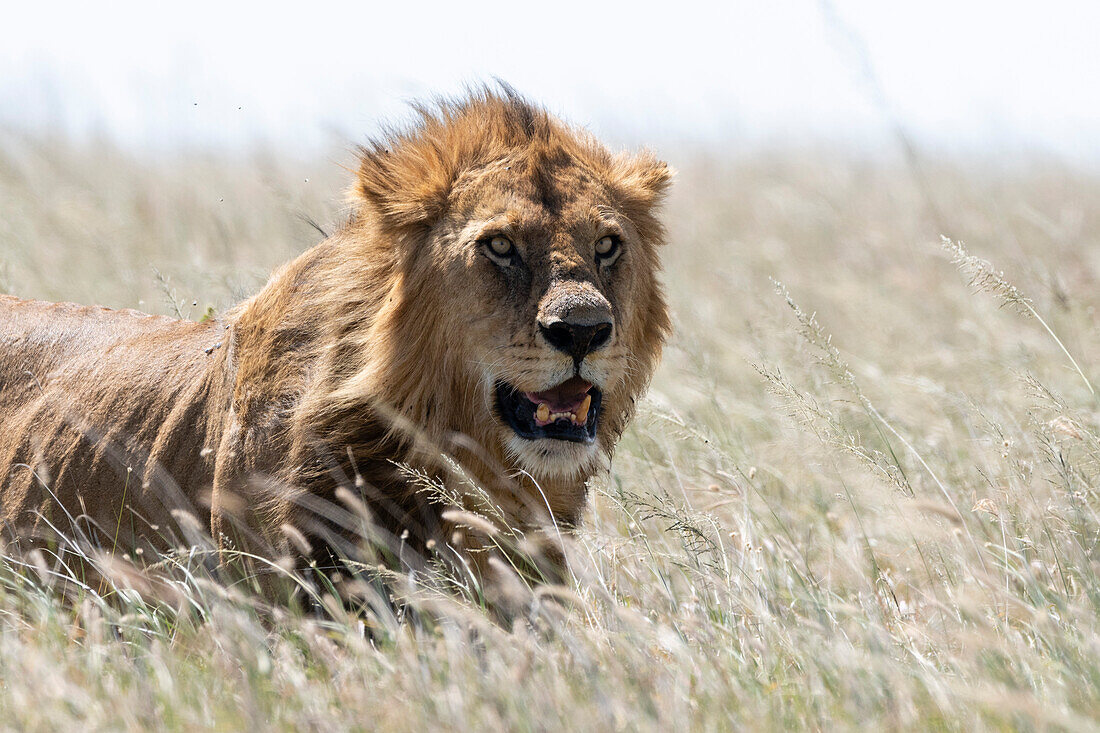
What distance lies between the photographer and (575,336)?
3.67 metres

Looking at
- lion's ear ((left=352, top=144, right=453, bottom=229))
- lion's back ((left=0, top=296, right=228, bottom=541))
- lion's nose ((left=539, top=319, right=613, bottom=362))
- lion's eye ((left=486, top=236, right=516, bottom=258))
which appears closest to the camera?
lion's nose ((left=539, top=319, right=613, bottom=362))

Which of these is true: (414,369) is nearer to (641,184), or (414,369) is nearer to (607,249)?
(607,249)

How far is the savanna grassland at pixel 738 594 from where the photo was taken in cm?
277

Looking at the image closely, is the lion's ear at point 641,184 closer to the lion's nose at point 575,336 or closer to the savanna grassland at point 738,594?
the savanna grassland at point 738,594

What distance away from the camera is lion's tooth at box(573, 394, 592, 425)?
3.91 meters

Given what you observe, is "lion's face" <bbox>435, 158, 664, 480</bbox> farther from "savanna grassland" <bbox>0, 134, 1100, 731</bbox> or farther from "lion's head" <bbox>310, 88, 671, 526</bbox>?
"savanna grassland" <bbox>0, 134, 1100, 731</bbox>

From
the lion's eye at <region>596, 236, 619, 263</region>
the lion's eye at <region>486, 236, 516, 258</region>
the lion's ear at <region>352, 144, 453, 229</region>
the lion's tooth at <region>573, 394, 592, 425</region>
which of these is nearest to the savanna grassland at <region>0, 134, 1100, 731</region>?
the lion's tooth at <region>573, 394, 592, 425</region>

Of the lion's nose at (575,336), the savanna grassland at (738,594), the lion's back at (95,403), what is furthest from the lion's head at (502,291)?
the lion's back at (95,403)

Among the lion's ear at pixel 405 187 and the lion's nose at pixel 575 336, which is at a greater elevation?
the lion's ear at pixel 405 187

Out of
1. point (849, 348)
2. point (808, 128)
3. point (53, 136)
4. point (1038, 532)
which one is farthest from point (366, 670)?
point (808, 128)

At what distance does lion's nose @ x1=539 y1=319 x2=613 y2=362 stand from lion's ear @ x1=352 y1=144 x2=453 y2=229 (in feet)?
2.15

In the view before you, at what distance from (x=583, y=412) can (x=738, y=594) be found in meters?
0.76

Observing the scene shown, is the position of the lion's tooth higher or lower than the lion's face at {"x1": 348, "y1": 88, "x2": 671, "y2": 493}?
lower

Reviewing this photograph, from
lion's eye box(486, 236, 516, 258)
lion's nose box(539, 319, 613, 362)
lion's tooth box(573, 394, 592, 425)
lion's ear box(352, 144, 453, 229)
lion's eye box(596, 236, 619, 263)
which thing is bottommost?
lion's tooth box(573, 394, 592, 425)
